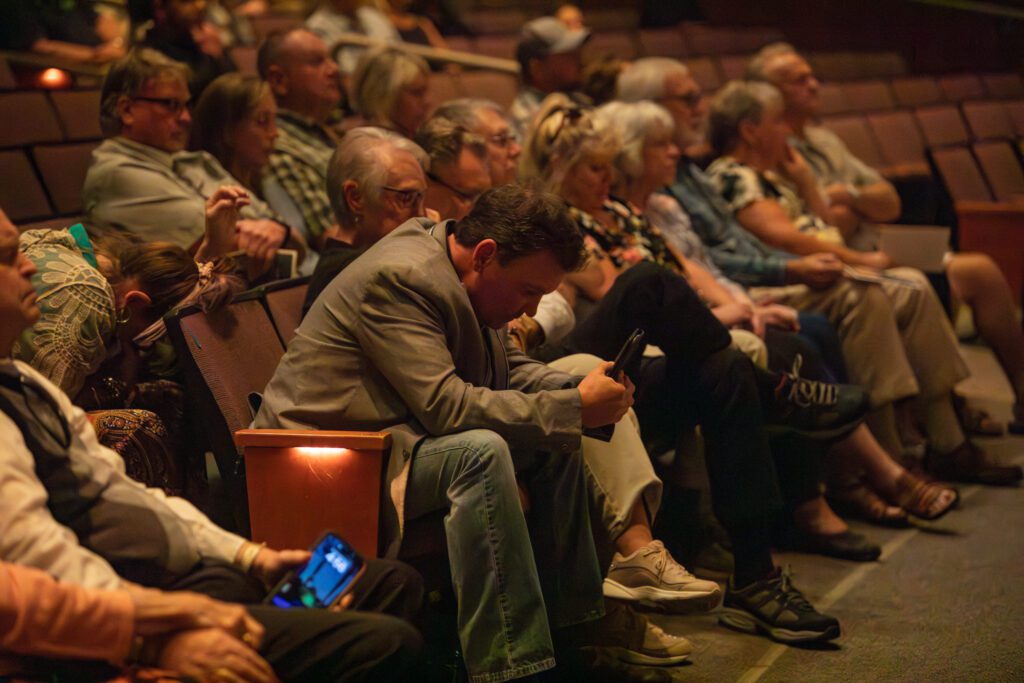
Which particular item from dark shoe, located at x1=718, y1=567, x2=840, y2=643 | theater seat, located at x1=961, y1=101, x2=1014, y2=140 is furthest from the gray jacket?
theater seat, located at x1=961, y1=101, x2=1014, y2=140

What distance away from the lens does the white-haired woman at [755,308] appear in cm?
291

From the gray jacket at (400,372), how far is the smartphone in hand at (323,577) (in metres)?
0.35

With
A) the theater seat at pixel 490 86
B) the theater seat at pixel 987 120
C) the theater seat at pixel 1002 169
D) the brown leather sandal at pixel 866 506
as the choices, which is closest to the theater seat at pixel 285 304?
the brown leather sandal at pixel 866 506

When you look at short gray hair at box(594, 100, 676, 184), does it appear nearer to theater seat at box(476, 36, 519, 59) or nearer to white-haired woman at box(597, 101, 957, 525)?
white-haired woman at box(597, 101, 957, 525)

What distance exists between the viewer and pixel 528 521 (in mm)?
1922

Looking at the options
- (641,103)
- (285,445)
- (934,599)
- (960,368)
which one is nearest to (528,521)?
(285,445)

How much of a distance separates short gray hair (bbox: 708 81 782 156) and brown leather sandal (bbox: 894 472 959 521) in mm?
1143

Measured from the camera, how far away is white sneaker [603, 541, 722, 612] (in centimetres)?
201

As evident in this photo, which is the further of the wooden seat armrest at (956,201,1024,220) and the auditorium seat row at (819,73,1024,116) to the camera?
the auditorium seat row at (819,73,1024,116)

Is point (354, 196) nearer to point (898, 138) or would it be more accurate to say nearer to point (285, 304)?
point (285, 304)

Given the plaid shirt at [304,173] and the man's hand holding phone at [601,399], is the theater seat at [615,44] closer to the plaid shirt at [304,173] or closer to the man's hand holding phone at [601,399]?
the plaid shirt at [304,173]

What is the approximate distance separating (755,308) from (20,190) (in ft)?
5.58

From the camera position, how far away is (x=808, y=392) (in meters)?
2.56

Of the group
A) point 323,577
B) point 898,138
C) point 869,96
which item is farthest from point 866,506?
point 869,96
